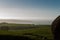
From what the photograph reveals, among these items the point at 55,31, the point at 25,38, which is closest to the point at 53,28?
the point at 55,31

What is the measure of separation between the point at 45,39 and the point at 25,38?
415cm

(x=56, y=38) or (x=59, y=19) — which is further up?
(x=59, y=19)

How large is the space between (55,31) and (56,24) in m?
0.43

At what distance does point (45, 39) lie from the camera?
32094 mm

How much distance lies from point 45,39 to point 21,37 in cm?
432

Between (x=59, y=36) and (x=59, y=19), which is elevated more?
(x=59, y=19)

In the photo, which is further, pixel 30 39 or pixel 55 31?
pixel 30 39

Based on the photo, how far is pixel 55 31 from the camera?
43.6 feet

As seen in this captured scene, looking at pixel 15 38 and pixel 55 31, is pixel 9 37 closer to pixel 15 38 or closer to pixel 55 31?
pixel 15 38

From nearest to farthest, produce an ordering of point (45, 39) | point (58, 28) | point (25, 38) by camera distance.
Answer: point (58, 28) → point (25, 38) → point (45, 39)

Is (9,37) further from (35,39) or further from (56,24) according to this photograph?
(56,24)

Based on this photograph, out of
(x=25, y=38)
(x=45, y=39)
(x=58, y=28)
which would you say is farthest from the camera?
(x=45, y=39)

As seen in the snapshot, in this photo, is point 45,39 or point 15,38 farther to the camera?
point 45,39

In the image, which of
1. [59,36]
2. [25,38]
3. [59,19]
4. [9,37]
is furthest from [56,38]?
[9,37]
